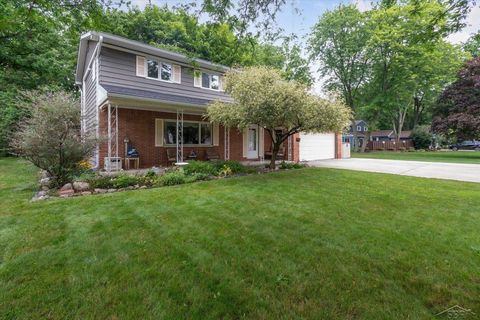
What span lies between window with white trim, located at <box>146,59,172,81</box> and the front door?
5457mm

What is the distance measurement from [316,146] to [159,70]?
1096cm

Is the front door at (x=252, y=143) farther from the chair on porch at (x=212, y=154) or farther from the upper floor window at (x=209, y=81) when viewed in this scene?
the upper floor window at (x=209, y=81)

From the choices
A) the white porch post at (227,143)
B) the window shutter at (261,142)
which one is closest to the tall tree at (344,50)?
the window shutter at (261,142)

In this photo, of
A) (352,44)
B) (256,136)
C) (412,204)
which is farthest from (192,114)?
(352,44)

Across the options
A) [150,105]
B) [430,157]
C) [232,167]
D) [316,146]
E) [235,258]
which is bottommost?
[235,258]

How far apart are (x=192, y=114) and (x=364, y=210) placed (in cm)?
945

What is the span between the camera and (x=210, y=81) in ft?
46.9

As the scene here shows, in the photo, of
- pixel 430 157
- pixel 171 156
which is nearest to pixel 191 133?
pixel 171 156

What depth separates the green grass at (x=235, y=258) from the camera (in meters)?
2.37

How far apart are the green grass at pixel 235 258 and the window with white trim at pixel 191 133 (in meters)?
6.71

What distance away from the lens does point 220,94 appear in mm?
14633

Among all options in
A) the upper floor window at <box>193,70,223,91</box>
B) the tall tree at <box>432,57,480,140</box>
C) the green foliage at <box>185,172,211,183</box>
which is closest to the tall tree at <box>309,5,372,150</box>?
the tall tree at <box>432,57,480,140</box>

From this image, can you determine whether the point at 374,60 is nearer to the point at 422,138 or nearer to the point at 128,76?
the point at 422,138

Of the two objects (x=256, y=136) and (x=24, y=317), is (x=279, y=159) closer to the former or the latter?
(x=256, y=136)
